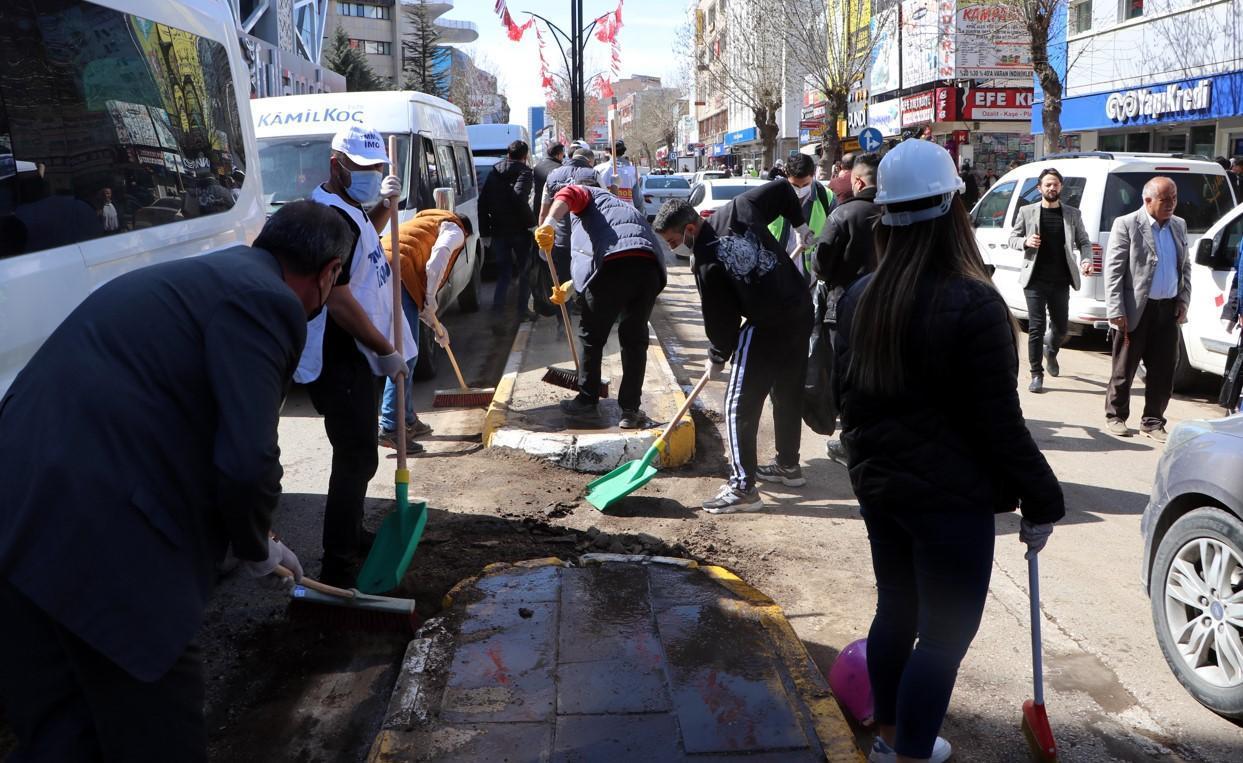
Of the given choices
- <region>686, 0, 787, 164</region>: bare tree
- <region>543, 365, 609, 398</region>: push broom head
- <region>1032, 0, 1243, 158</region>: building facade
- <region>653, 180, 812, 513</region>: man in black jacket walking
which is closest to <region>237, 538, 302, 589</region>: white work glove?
<region>653, 180, 812, 513</region>: man in black jacket walking

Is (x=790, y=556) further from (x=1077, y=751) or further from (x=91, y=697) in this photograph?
(x=91, y=697)

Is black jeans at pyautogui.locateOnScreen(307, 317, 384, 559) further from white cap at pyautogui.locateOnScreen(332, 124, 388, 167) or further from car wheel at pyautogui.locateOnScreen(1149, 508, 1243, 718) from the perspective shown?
car wheel at pyautogui.locateOnScreen(1149, 508, 1243, 718)

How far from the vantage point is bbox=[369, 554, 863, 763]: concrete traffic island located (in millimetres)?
3207

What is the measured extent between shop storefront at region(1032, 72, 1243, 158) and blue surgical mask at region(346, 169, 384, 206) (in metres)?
18.2

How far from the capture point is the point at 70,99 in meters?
3.63

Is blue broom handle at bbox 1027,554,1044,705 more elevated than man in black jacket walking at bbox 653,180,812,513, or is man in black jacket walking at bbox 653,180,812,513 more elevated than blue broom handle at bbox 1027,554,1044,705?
man in black jacket walking at bbox 653,180,812,513

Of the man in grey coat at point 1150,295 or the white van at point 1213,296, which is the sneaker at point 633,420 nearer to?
the man in grey coat at point 1150,295

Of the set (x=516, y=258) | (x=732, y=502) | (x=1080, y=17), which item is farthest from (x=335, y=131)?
(x=1080, y=17)

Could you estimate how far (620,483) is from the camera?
582 cm

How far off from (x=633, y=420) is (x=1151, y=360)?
12.6ft

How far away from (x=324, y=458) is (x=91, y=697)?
15.9 ft

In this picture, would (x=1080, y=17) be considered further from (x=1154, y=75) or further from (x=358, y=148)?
(x=358, y=148)

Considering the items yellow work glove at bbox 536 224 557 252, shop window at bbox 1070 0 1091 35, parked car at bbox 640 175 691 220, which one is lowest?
yellow work glove at bbox 536 224 557 252

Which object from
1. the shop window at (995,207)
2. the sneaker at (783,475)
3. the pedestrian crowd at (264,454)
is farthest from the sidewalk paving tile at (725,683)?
the shop window at (995,207)
